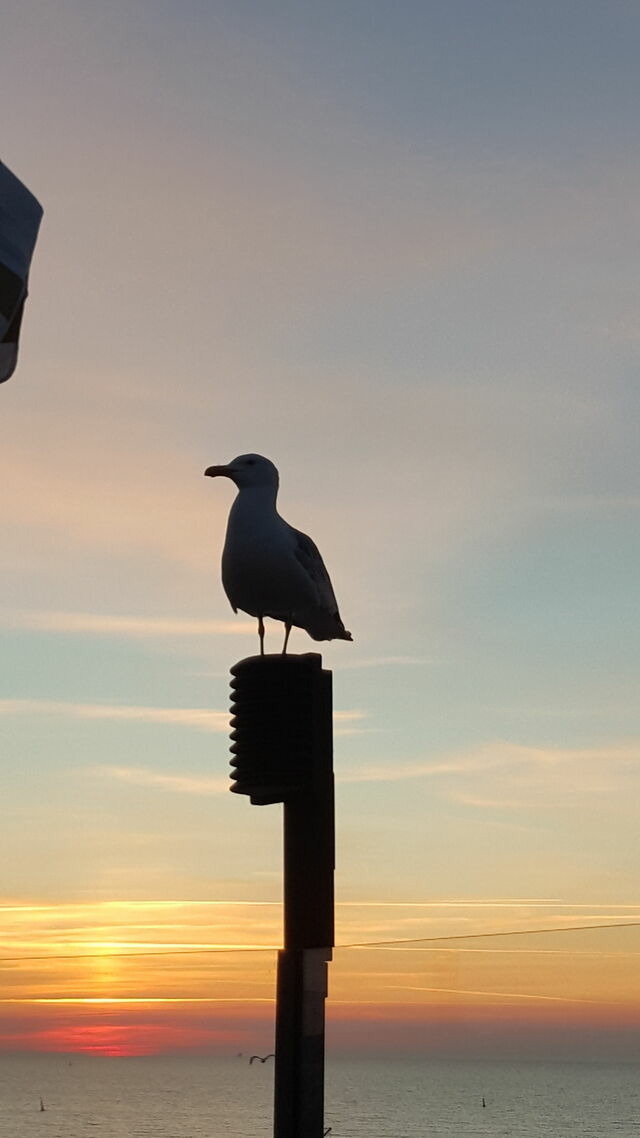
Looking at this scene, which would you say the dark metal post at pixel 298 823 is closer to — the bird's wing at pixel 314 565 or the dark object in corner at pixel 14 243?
the bird's wing at pixel 314 565

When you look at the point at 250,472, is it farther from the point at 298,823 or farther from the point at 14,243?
the point at 14,243

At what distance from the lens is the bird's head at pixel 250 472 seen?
24.9ft

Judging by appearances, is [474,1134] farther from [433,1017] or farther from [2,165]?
[2,165]

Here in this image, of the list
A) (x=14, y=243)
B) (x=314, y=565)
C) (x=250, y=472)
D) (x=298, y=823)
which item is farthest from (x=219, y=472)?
(x=14, y=243)

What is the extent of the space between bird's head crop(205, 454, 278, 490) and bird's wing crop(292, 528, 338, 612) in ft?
1.16

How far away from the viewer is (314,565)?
7.40 metres

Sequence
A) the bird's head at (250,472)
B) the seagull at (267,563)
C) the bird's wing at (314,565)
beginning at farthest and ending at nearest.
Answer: the bird's head at (250,472), the bird's wing at (314,565), the seagull at (267,563)

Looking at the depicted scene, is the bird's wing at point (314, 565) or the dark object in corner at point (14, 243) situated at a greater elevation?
the bird's wing at point (314, 565)

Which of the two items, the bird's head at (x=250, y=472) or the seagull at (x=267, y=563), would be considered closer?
the seagull at (x=267, y=563)

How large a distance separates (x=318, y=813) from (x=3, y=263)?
10.4ft

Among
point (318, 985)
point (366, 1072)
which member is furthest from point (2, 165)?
point (366, 1072)

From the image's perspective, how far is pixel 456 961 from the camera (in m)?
6.13

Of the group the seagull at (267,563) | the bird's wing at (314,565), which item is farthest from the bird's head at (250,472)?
the bird's wing at (314,565)

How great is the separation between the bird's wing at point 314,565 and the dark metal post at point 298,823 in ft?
2.69
